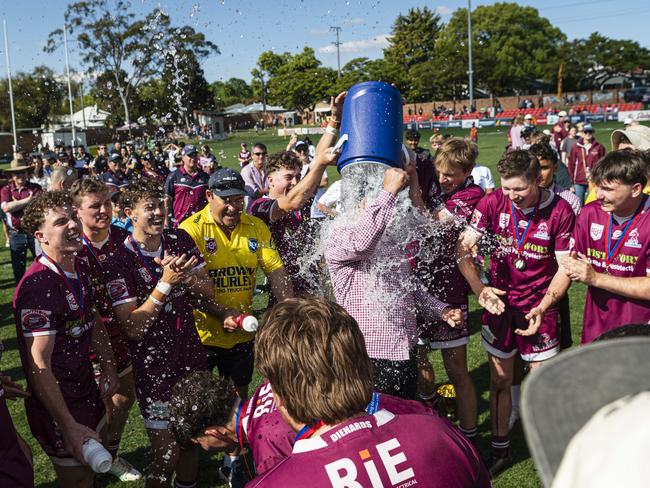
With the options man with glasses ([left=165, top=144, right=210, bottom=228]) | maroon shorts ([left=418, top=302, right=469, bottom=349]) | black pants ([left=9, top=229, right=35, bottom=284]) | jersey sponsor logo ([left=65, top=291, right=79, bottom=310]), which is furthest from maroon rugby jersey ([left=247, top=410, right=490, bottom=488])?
black pants ([left=9, top=229, right=35, bottom=284])

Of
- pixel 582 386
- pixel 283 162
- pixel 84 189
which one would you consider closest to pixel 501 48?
pixel 283 162

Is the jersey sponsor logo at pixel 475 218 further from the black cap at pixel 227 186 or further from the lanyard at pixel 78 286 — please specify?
the lanyard at pixel 78 286

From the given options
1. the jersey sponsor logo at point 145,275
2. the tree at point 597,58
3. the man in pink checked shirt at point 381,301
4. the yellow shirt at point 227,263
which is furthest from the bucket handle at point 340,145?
the tree at point 597,58

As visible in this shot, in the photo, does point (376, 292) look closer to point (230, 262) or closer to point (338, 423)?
point (230, 262)

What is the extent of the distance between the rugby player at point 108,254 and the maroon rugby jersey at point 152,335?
747 millimetres

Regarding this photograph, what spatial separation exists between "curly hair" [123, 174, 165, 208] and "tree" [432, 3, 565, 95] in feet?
214

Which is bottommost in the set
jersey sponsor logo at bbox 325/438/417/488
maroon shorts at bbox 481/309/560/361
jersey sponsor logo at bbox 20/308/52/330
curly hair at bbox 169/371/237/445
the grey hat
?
maroon shorts at bbox 481/309/560/361

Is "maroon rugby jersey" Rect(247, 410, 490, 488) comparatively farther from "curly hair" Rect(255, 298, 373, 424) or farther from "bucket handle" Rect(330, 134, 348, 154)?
"bucket handle" Rect(330, 134, 348, 154)

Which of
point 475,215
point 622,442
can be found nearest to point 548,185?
point 475,215

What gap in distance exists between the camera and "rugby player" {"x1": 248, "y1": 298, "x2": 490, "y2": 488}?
165cm

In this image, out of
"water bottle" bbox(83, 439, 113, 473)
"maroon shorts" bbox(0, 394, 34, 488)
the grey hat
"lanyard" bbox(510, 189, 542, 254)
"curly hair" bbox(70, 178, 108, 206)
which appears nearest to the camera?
the grey hat

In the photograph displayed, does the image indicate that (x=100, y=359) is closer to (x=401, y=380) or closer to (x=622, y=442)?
(x=401, y=380)

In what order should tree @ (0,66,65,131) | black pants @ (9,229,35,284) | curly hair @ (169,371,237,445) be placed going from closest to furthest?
curly hair @ (169,371,237,445), black pants @ (9,229,35,284), tree @ (0,66,65,131)

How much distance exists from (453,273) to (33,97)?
49.6 m
